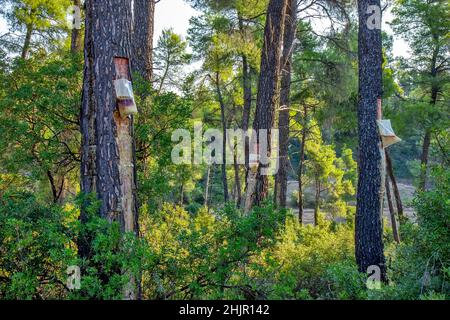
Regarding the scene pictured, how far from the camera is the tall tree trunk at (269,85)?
585 centimetres

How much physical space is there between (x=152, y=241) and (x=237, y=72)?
1024cm

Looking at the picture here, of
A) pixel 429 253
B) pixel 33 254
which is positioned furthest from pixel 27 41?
pixel 429 253

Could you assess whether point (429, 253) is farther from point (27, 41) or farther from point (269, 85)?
point (27, 41)

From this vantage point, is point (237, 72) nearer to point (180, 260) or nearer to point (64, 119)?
point (64, 119)

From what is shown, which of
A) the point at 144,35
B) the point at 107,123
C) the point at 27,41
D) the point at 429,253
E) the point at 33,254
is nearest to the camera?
the point at 33,254

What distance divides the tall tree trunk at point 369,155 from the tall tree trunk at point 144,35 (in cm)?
305

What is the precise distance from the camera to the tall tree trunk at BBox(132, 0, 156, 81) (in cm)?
564

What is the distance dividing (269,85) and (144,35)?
2.09 m

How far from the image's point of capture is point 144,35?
580cm

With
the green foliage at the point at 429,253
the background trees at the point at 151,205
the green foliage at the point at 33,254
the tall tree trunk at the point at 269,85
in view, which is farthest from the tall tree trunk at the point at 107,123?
the tall tree trunk at the point at 269,85

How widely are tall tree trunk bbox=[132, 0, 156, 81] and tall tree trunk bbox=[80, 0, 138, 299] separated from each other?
2218mm

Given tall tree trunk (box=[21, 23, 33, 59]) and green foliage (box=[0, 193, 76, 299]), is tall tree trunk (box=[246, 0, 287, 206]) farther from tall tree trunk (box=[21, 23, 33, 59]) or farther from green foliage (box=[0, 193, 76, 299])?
tall tree trunk (box=[21, 23, 33, 59])

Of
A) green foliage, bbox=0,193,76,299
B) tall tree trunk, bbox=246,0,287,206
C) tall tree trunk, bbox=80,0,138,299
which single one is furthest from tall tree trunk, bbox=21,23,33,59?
green foliage, bbox=0,193,76,299

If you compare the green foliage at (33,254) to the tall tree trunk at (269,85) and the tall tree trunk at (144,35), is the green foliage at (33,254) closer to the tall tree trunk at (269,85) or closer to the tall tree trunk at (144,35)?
the tall tree trunk at (144,35)
